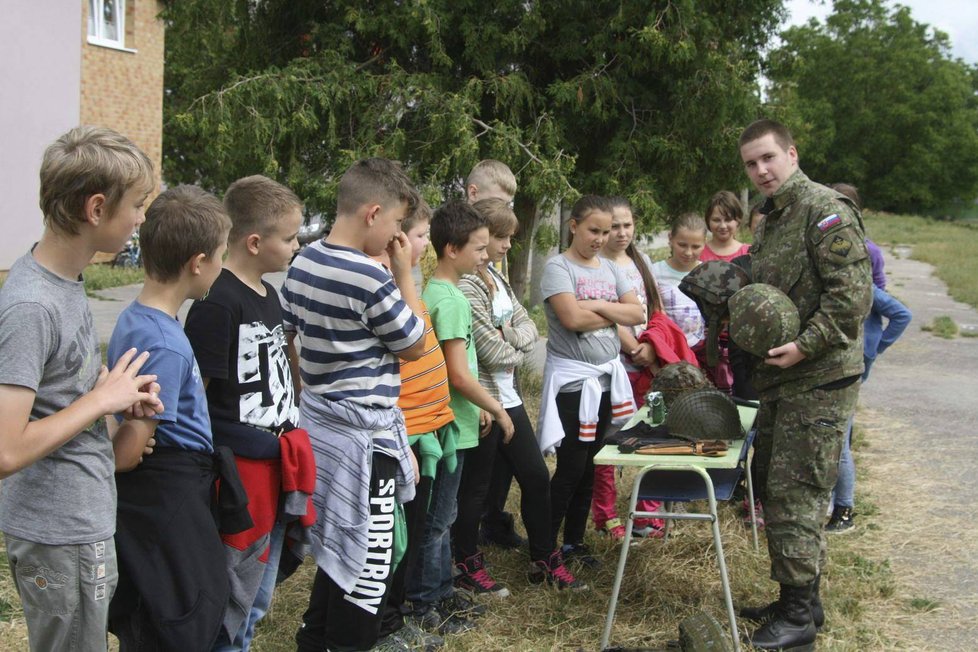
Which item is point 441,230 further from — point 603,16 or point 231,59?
point 231,59

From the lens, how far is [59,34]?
16750mm

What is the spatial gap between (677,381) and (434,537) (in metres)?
1.46

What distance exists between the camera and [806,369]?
4.09m

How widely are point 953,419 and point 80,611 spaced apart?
844 cm

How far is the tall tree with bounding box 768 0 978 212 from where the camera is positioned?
66.6 meters

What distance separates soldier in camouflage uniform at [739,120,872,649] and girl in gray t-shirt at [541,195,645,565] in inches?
36.8

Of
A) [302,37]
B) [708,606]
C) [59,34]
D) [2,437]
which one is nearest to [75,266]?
[2,437]

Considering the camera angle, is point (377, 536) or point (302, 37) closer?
point (377, 536)

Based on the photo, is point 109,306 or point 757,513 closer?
point 757,513

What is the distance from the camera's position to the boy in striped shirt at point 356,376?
10.7 feet

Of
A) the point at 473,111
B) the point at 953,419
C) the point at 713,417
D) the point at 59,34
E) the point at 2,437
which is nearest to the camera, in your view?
the point at 2,437

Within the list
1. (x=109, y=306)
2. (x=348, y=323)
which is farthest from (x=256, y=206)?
(x=109, y=306)

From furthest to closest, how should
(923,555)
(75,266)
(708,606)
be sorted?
(923,555) → (708,606) → (75,266)

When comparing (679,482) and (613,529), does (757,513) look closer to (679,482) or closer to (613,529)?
(613,529)
